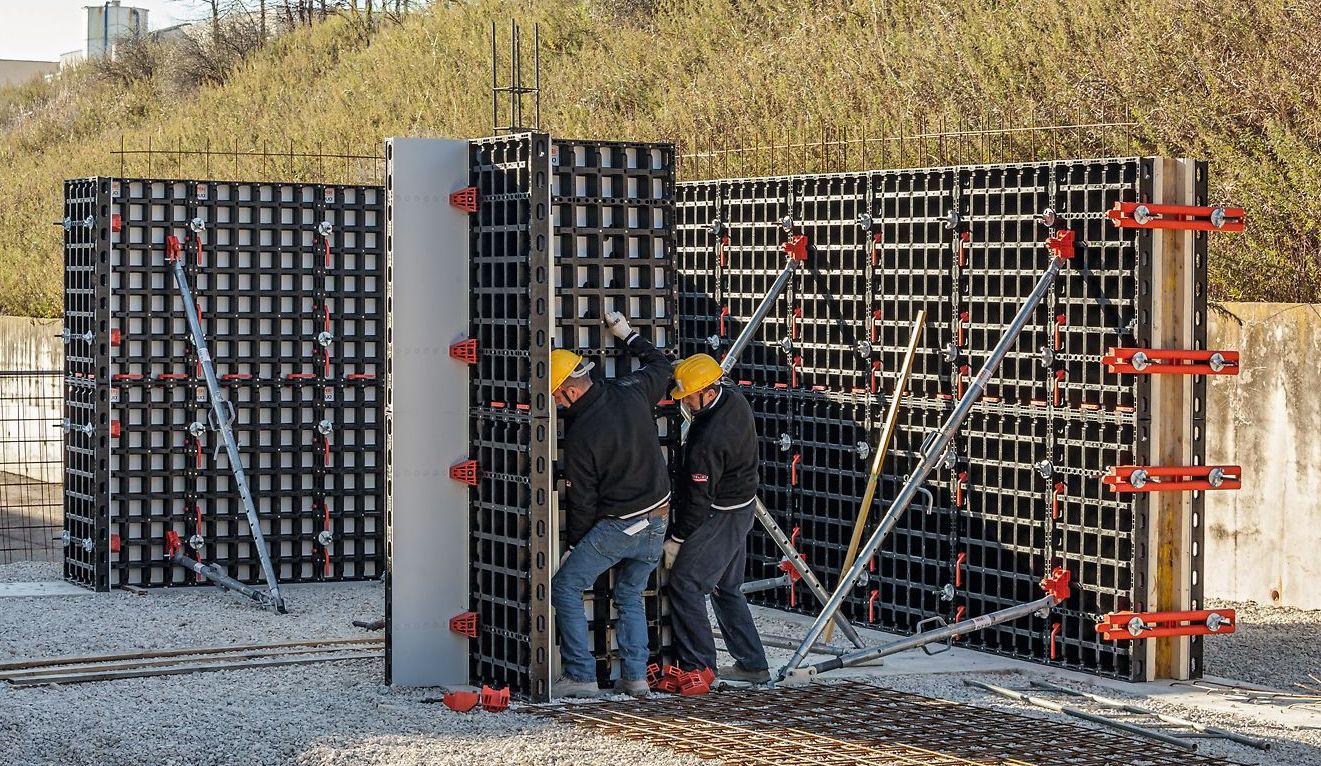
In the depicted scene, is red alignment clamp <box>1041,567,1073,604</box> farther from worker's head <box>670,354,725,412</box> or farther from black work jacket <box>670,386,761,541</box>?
worker's head <box>670,354,725,412</box>

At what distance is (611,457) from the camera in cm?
1048

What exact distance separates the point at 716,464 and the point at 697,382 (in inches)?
20.8

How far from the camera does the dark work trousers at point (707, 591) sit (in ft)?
36.2

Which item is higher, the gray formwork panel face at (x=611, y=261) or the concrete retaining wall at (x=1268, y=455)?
the gray formwork panel face at (x=611, y=261)

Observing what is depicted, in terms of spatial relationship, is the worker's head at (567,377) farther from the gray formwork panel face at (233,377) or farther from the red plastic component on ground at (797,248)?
the gray formwork panel face at (233,377)

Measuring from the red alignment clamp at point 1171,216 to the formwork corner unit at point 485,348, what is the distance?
113 inches

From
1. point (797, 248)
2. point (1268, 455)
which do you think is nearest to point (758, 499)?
point (797, 248)

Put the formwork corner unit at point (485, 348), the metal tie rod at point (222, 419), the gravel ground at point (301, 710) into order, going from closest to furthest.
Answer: the gravel ground at point (301, 710) < the formwork corner unit at point (485, 348) < the metal tie rod at point (222, 419)

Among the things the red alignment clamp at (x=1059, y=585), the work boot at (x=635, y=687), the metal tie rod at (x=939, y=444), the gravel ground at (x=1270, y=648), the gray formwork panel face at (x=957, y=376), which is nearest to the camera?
the work boot at (x=635, y=687)

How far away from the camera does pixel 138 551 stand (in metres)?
15.6

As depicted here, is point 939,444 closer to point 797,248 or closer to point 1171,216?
point 1171,216

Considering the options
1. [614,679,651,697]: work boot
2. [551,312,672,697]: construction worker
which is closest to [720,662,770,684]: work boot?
[614,679,651,697]: work boot

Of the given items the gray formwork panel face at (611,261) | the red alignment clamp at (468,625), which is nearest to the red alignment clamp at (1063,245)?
the gray formwork panel face at (611,261)

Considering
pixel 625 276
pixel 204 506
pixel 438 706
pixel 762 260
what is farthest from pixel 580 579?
pixel 204 506
